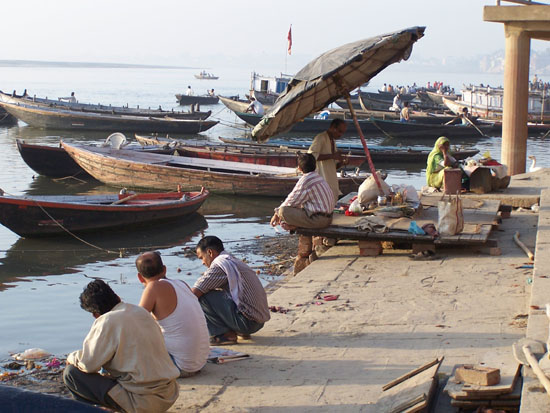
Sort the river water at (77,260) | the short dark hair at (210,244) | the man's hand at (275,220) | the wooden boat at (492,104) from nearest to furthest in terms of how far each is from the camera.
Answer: the short dark hair at (210,244), the man's hand at (275,220), the river water at (77,260), the wooden boat at (492,104)

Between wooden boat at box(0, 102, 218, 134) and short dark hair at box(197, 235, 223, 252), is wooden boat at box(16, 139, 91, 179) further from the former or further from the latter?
short dark hair at box(197, 235, 223, 252)

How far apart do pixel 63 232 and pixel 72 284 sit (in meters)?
2.96

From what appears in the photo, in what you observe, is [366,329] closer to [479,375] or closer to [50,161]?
[479,375]

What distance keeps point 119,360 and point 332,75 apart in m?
5.11

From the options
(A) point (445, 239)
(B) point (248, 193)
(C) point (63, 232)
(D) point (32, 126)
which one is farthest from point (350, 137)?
(A) point (445, 239)

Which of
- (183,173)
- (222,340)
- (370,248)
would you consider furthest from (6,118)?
(222,340)

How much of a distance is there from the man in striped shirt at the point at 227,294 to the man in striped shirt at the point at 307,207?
2.72 meters

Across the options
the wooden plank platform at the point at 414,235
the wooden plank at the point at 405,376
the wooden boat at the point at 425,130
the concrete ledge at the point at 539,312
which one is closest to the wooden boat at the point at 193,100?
the wooden boat at the point at 425,130

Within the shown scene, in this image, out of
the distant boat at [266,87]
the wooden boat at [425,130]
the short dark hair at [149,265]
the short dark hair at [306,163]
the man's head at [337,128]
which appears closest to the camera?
the short dark hair at [149,265]

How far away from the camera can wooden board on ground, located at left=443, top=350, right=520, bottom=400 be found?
465 cm

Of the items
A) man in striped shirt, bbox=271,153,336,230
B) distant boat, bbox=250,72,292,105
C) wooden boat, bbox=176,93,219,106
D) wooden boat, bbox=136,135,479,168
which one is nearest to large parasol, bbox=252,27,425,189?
man in striped shirt, bbox=271,153,336,230

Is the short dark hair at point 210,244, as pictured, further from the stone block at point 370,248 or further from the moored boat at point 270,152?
the moored boat at point 270,152

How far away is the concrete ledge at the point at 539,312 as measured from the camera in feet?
13.5

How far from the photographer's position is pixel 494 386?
4684 mm
